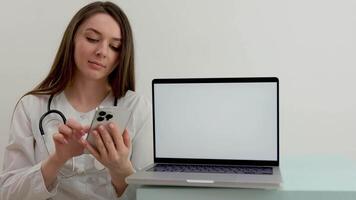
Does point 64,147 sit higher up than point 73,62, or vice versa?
point 73,62

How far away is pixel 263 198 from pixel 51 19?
38.4 inches

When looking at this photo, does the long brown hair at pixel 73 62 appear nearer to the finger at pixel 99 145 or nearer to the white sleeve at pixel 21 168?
the white sleeve at pixel 21 168

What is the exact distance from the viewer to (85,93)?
1082mm

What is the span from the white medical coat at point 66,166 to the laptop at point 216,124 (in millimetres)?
153

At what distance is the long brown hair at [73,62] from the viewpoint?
1.04 meters

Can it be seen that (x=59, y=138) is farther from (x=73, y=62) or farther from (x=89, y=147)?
(x=73, y=62)

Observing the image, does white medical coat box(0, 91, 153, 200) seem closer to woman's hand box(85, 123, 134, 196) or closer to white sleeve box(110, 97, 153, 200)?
white sleeve box(110, 97, 153, 200)

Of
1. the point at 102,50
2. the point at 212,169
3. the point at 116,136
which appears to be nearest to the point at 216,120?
the point at 212,169

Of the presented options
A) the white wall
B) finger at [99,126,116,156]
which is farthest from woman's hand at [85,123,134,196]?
the white wall

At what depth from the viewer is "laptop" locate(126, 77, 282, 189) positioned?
838mm

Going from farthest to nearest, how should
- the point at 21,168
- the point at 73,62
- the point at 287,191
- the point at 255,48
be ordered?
the point at 255,48
the point at 73,62
the point at 21,168
the point at 287,191

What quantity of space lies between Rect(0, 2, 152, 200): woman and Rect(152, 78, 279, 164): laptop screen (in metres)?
0.11

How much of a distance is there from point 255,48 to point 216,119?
515 millimetres

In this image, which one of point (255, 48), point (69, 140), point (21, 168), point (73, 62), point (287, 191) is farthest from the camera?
point (255, 48)
